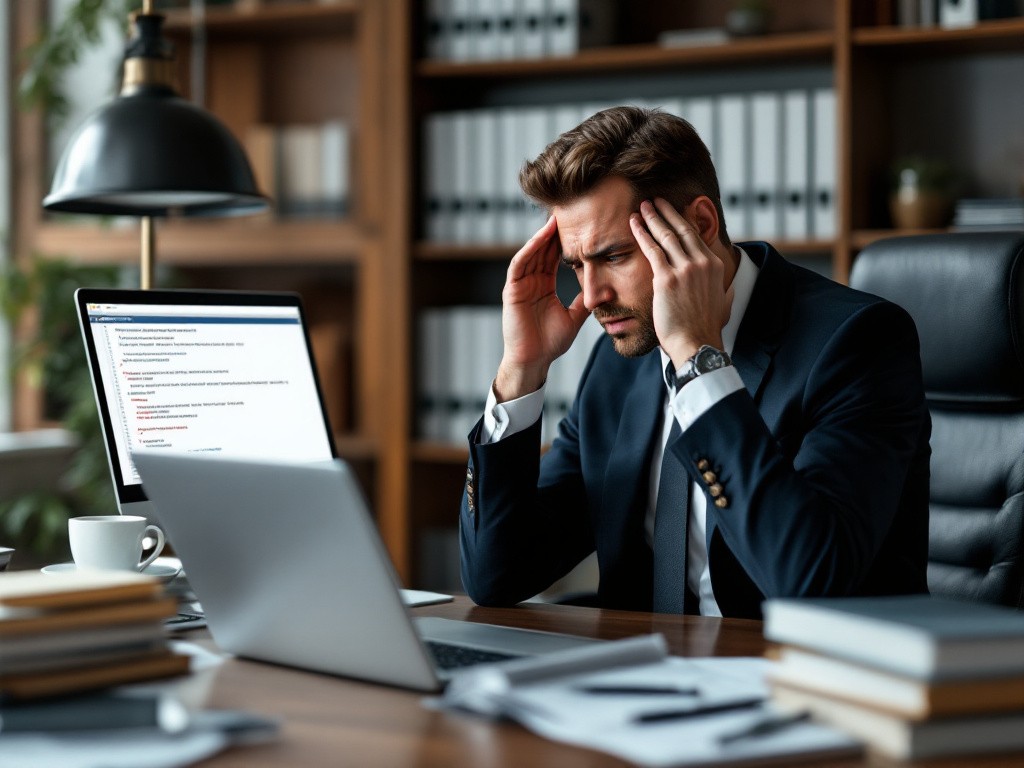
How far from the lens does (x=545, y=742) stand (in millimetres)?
947

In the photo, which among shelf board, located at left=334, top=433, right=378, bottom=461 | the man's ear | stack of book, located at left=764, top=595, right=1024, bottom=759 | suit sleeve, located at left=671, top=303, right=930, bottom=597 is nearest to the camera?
stack of book, located at left=764, top=595, right=1024, bottom=759

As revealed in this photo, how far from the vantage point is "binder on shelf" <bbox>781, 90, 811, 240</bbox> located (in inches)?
115

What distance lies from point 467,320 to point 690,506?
1.64 m

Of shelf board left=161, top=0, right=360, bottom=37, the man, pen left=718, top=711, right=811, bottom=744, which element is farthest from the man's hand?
shelf board left=161, top=0, right=360, bottom=37

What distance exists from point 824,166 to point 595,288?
4.36 feet

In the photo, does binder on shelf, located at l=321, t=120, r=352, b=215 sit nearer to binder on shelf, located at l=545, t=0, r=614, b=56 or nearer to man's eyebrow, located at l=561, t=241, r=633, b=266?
→ binder on shelf, located at l=545, t=0, r=614, b=56

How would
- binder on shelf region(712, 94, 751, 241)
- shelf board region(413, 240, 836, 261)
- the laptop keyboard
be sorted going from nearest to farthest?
the laptop keyboard → binder on shelf region(712, 94, 751, 241) → shelf board region(413, 240, 836, 261)

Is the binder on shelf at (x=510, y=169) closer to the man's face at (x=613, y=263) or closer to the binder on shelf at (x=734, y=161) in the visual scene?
the binder on shelf at (x=734, y=161)

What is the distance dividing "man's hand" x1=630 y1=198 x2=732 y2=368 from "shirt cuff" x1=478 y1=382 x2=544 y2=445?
0.77 feet

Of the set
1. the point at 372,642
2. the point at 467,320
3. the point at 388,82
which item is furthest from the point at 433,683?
the point at 388,82

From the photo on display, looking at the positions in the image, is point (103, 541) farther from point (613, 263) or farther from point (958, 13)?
point (958, 13)

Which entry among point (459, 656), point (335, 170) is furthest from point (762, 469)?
point (335, 170)

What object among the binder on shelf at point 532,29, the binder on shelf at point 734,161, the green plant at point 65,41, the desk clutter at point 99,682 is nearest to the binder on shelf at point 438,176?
the binder on shelf at point 532,29

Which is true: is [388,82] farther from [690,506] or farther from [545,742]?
[545,742]
